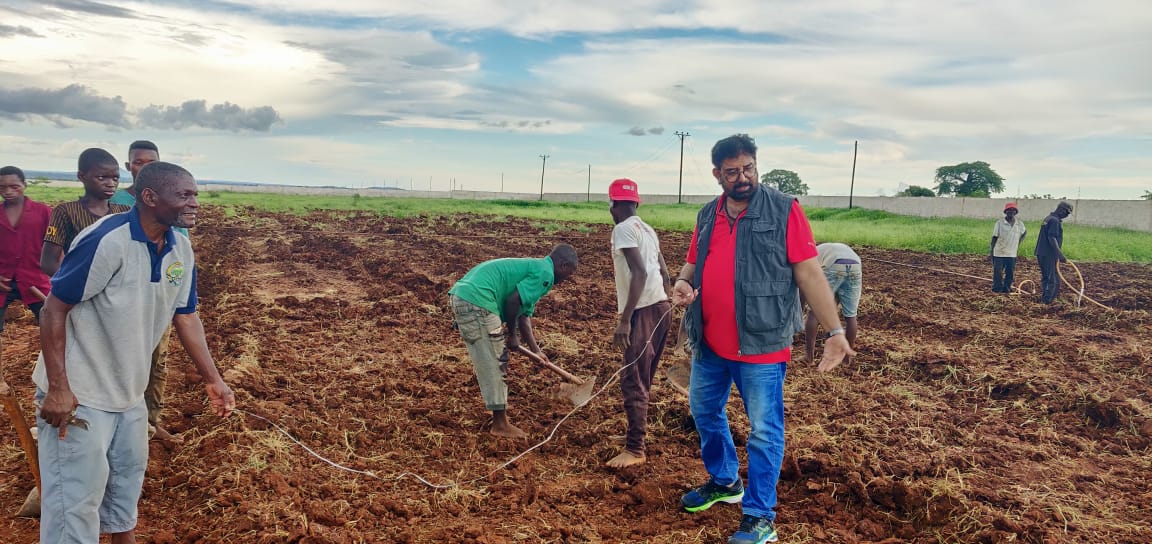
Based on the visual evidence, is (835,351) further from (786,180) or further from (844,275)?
(786,180)

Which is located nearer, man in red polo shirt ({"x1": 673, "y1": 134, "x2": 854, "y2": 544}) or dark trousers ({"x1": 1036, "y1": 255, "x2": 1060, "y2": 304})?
man in red polo shirt ({"x1": 673, "y1": 134, "x2": 854, "y2": 544})

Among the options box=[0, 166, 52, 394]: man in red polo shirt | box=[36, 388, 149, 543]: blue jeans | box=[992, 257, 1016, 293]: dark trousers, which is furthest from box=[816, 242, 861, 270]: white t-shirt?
box=[992, 257, 1016, 293]: dark trousers

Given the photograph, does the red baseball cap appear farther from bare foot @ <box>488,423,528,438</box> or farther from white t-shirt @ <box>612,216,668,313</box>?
bare foot @ <box>488,423,528,438</box>

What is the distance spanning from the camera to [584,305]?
10.7 metres

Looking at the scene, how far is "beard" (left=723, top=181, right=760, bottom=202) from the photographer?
359 cm

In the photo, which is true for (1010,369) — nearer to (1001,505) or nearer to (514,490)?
(1001,505)

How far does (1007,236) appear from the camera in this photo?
1226 cm

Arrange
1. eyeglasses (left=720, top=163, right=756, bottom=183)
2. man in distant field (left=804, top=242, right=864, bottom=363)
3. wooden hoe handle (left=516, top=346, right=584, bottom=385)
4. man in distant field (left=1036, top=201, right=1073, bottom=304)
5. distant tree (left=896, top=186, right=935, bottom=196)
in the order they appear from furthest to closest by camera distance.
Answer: distant tree (left=896, top=186, right=935, bottom=196)
man in distant field (left=1036, top=201, right=1073, bottom=304)
man in distant field (left=804, top=242, right=864, bottom=363)
wooden hoe handle (left=516, top=346, right=584, bottom=385)
eyeglasses (left=720, top=163, right=756, bottom=183)

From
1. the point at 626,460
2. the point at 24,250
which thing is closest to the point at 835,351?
the point at 626,460

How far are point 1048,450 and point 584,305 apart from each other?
6250 mm

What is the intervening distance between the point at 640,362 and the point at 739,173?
167cm

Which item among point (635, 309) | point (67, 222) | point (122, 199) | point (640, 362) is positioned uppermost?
point (122, 199)

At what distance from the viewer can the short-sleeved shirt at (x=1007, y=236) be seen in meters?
12.3

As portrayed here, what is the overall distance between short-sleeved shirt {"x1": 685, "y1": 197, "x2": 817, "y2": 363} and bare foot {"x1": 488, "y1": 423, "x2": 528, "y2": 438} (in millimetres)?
2066
